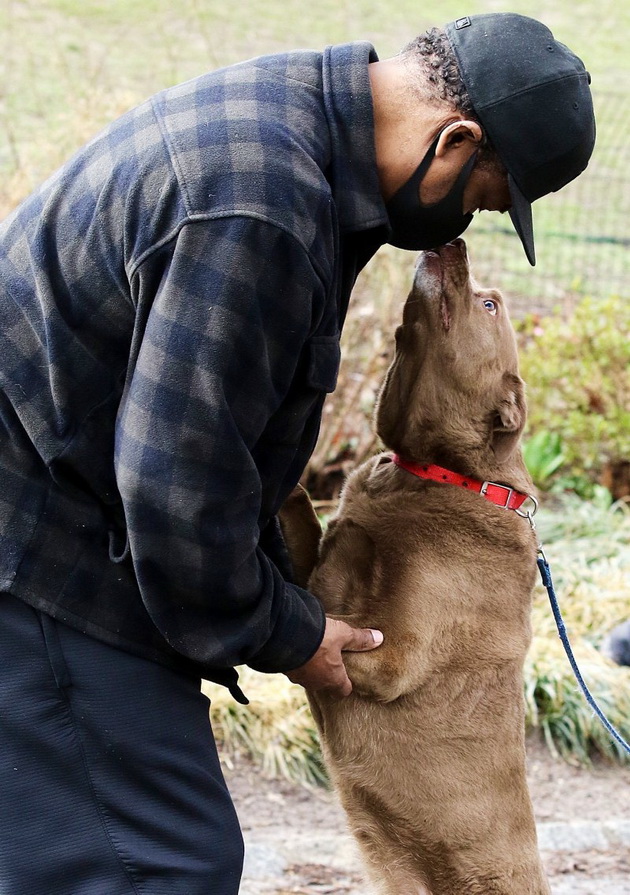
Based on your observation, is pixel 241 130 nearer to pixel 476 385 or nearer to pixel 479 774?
pixel 476 385

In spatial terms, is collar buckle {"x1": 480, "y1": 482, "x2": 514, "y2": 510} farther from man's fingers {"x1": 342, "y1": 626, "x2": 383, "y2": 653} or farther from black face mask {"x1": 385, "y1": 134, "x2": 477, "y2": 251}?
black face mask {"x1": 385, "y1": 134, "x2": 477, "y2": 251}

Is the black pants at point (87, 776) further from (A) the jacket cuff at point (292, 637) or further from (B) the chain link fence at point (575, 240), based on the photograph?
(B) the chain link fence at point (575, 240)

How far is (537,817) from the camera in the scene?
4926 mm

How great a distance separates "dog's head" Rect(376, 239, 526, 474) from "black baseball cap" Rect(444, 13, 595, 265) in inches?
40.8

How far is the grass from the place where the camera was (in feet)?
16.4

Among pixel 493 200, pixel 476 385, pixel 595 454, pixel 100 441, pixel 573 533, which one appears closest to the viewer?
pixel 100 441

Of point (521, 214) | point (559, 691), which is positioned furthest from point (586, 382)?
point (521, 214)

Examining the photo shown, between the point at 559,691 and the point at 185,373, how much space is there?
3.92 m

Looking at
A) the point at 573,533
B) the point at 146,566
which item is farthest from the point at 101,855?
the point at 573,533

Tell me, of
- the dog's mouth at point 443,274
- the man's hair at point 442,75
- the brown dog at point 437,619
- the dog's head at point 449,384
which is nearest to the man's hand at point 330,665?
the brown dog at point 437,619

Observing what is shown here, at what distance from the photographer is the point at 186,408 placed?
6.70 feet

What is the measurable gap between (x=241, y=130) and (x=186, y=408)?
0.54 metres

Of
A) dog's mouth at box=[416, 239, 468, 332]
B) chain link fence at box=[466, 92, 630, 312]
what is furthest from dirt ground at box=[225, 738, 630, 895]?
chain link fence at box=[466, 92, 630, 312]

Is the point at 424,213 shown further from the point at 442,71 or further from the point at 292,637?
the point at 292,637
